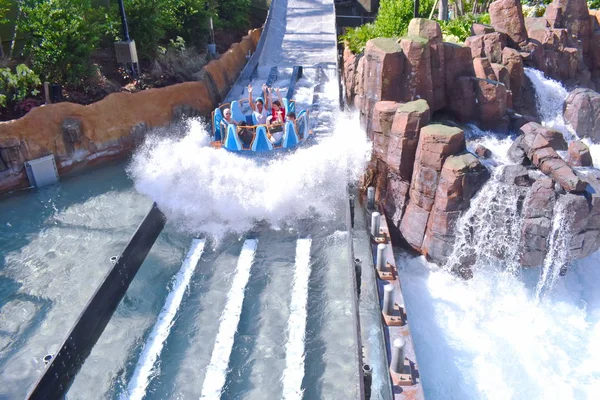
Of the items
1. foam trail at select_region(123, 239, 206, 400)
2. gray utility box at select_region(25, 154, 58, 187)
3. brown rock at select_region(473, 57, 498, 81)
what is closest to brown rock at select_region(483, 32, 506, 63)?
brown rock at select_region(473, 57, 498, 81)

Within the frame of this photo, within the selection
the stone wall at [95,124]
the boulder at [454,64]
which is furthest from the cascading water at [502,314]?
the stone wall at [95,124]

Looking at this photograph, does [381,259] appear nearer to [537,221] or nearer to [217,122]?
[537,221]

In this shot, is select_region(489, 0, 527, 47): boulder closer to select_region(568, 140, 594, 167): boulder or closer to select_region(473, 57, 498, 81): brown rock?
select_region(473, 57, 498, 81): brown rock

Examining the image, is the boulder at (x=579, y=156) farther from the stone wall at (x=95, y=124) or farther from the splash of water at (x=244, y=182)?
the stone wall at (x=95, y=124)

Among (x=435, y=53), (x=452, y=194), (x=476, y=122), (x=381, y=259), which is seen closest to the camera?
(x=381, y=259)

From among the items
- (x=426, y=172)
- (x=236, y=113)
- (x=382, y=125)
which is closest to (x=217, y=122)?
(x=236, y=113)

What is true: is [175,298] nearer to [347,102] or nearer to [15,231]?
[15,231]
